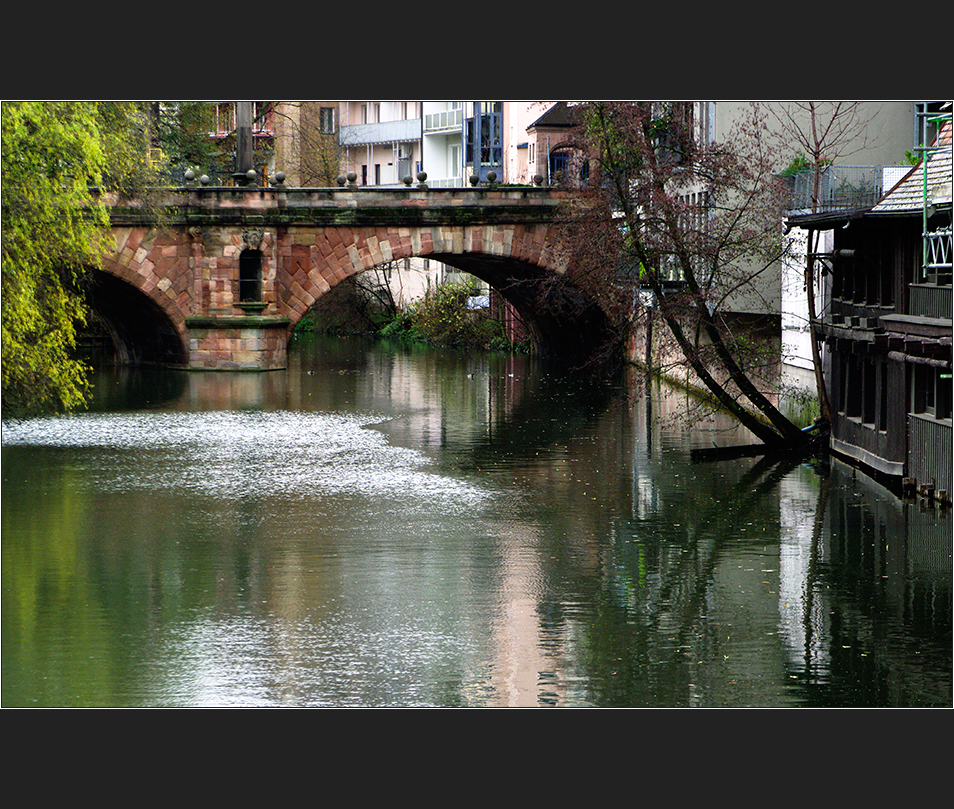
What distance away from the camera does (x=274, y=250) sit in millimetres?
43000

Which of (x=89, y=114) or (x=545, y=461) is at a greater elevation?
(x=89, y=114)

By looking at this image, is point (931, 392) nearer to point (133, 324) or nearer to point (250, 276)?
point (250, 276)

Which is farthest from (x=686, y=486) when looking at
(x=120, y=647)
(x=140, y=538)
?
(x=120, y=647)

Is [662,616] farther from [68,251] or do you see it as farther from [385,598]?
[68,251]

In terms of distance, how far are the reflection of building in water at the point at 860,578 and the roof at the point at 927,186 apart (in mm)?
3882

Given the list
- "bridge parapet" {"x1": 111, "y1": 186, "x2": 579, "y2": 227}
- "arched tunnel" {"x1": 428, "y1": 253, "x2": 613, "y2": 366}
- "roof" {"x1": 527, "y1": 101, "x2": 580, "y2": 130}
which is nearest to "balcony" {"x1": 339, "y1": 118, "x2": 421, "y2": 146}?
"roof" {"x1": 527, "y1": 101, "x2": 580, "y2": 130}

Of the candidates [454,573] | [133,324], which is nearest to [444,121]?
[133,324]

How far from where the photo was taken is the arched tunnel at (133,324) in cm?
4238

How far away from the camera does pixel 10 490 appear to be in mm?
21953

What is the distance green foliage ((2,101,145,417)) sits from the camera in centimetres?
1702

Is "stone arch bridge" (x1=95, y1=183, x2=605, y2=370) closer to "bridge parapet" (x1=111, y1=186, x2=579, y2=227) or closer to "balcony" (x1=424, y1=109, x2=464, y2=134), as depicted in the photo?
"bridge parapet" (x1=111, y1=186, x2=579, y2=227)

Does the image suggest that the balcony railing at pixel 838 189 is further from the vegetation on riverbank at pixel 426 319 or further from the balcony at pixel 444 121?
the balcony at pixel 444 121

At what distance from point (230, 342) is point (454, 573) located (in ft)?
90.7

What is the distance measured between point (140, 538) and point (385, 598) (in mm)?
4420
